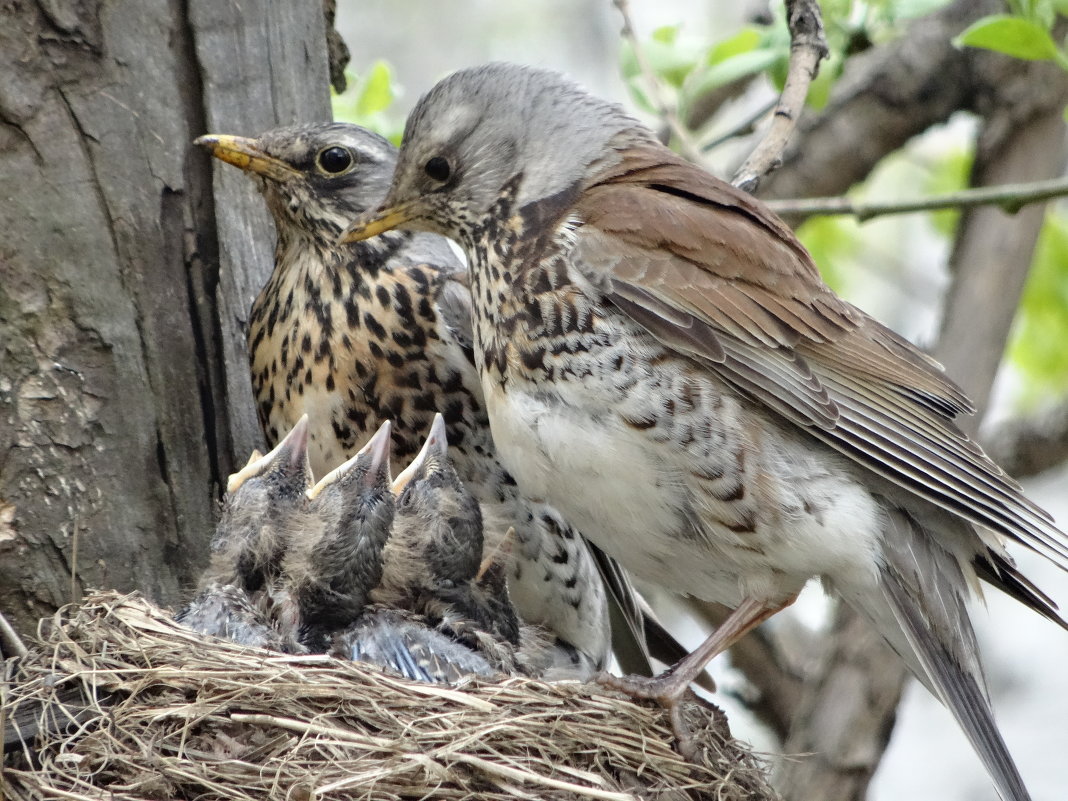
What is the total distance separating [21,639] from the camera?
3199 mm

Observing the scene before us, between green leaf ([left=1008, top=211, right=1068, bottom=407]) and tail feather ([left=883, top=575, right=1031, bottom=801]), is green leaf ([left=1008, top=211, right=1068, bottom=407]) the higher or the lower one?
the higher one

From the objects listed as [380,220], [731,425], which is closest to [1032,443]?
[731,425]

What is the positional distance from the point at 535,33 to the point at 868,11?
263 inches

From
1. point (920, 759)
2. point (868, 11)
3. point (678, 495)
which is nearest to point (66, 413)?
point (678, 495)

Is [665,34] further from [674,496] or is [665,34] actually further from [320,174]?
[674,496]

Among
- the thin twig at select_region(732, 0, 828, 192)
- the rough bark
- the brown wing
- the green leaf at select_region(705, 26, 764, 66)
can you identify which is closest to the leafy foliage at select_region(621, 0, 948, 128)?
the green leaf at select_region(705, 26, 764, 66)

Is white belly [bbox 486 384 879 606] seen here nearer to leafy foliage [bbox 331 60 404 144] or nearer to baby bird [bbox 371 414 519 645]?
baby bird [bbox 371 414 519 645]

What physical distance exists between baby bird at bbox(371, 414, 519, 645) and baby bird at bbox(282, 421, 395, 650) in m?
0.11

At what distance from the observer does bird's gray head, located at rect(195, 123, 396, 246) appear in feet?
12.3

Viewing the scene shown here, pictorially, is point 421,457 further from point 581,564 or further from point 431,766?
point 431,766

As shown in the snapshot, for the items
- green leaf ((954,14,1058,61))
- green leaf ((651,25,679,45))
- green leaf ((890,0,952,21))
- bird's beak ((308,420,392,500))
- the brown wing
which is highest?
green leaf ((890,0,952,21))

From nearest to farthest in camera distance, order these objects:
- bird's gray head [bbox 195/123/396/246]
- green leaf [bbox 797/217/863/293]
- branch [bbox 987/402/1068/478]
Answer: bird's gray head [bbox 195/123/396/246] < branch [bbox 987/402/1068/478] < green leaf [bbox 797/217/863/293]

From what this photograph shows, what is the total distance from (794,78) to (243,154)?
1461mm

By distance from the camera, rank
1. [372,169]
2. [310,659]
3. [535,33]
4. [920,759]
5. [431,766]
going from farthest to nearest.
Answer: [535,33] → [920,759] → [372,169] → [310,659] → [431,766]
